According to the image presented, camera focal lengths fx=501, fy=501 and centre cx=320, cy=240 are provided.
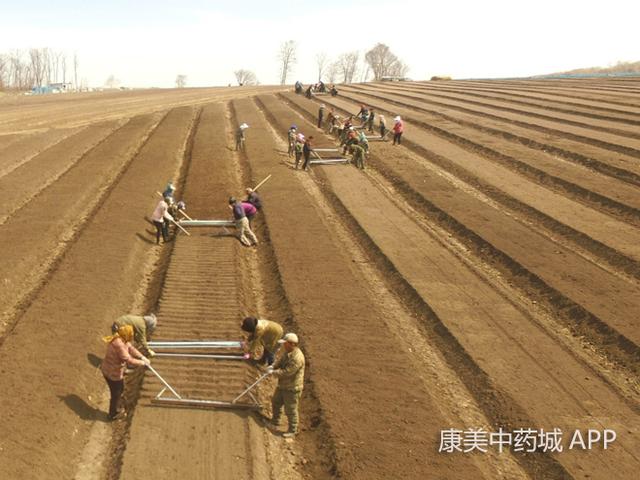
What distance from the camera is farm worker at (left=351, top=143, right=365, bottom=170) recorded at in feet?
81.8

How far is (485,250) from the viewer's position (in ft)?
52.3

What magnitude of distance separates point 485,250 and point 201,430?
1100cm

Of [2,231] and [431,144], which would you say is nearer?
[2,231]

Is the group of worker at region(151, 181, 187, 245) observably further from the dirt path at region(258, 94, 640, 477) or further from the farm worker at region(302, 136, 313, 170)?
the farm worker at region(302, 136, 313, 170)

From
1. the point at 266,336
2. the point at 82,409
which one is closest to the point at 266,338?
the point at 266,336

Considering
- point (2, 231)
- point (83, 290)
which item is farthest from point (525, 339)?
point (2, 231)

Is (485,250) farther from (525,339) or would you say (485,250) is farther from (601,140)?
(601,140)

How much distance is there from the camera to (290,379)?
7.94m

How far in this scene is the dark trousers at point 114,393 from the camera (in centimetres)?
815

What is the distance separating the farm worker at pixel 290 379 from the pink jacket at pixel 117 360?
7.30ft

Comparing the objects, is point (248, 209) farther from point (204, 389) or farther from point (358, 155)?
point (358, 155)

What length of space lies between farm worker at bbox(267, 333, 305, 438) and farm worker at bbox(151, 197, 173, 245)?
28.9 ft

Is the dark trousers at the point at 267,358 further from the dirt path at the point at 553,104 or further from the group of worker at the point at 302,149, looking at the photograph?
the dirt path at the point at 553,104

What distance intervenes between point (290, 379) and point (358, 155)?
1851 cm
